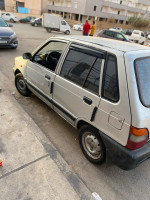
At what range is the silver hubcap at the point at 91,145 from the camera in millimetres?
2322

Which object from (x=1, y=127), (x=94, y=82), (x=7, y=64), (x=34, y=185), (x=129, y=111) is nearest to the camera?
(x=129, y=111)

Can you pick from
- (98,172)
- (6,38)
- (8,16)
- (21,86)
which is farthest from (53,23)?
(98,172)

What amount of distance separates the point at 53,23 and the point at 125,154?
→ 22.7m

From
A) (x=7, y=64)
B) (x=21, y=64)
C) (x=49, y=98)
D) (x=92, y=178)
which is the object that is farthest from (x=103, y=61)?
(x=7, y=64)

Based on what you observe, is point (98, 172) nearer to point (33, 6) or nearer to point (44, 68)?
point (44, 68)

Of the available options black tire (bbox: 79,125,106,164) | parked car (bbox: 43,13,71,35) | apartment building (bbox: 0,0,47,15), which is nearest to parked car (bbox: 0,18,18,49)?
black tire (bbox: 79,125,106,164)

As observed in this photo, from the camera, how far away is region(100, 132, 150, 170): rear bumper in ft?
6.11

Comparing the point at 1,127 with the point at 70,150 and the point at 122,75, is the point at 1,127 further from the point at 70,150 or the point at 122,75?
the point at 122,75

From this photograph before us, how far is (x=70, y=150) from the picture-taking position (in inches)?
107

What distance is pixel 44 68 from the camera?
3.11 m

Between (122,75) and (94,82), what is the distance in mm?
461

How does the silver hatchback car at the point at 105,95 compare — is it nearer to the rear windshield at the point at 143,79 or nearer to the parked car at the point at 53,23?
the rear windshield at the point at 143,79

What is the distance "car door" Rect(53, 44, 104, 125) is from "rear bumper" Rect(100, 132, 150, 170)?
0.43 meters

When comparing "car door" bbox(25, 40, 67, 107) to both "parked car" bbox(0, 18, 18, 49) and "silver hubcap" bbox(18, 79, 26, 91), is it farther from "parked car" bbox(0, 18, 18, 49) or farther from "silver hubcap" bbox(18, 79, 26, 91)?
"parked car" bbox(0, 18, 18, 49)
